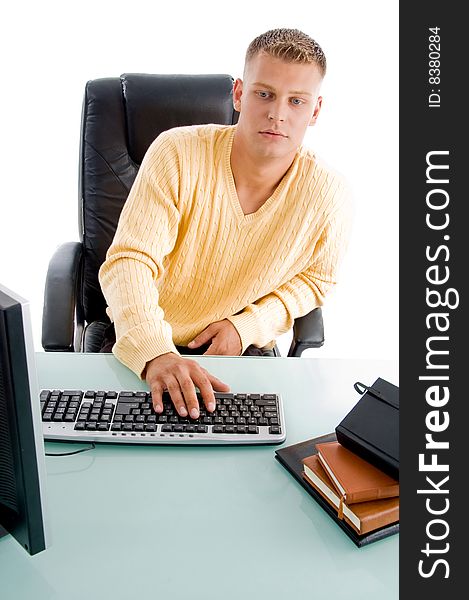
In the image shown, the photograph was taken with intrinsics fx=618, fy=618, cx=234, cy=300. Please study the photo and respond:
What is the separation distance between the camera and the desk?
74 cm

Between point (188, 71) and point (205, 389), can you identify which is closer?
point (205, 389)

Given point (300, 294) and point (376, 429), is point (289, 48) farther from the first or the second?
point (376, 429)

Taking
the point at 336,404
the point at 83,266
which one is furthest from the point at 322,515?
the point at 83,266

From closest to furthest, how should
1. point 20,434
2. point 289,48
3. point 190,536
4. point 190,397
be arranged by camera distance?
point 20,434 < point 190,536 < point 190,397 < point 289,48

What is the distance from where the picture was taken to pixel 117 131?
1570mm

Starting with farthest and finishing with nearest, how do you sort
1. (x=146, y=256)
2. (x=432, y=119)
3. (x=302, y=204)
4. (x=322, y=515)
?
1. (x=302, y=204)
2. (x=146, y=256)
3. (x=432, y=119)
4. (x=322, y=515)

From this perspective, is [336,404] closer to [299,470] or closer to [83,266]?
[299,470]

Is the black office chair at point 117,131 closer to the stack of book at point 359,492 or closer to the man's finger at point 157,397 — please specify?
the man's finger at point 157,397

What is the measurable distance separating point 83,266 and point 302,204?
59 centimetres

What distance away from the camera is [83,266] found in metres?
1.62

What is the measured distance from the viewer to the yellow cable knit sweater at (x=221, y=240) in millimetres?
1384

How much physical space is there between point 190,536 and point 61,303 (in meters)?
0.68

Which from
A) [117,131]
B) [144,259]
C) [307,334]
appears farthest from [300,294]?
[117,131]

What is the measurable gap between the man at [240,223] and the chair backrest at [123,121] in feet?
0.33
